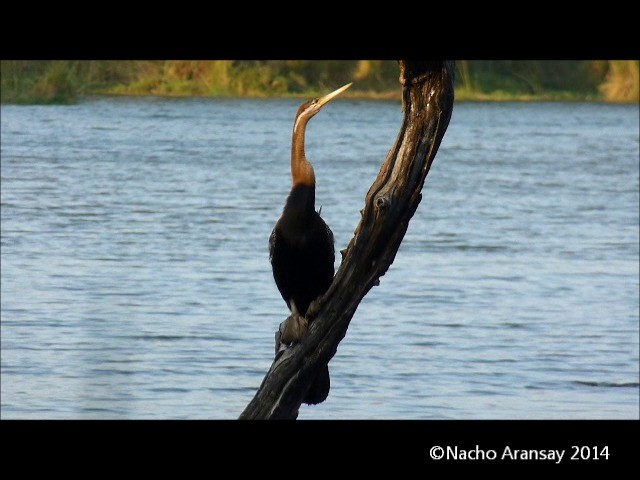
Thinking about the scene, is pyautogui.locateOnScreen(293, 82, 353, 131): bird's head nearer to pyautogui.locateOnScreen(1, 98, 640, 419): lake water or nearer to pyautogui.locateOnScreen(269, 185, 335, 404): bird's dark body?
pyautogui.locateOnScreen(269, 185, 335, 404): bird's dark body

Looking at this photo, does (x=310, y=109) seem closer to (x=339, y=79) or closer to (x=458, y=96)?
(x=339, y=79)

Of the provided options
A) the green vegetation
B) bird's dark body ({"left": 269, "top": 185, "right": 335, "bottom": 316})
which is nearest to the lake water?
bird's dark body ({"left": 269, "top": 185, "right": 335, "bottom": 316})

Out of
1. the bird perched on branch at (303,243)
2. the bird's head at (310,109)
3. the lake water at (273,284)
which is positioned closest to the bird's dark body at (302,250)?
the bird perched on branch at (303,243)

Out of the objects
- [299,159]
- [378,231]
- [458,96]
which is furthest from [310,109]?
[458,96]

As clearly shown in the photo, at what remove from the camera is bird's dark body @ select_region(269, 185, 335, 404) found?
530 cm

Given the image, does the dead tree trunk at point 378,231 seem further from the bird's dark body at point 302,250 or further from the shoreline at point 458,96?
the shoreline at point 458,96

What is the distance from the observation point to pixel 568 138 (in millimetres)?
35375

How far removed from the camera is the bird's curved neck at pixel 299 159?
5059 mm

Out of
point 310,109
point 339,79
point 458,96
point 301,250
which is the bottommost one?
point 458,96

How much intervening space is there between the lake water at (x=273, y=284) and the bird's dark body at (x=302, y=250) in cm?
354

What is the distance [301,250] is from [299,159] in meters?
0.50

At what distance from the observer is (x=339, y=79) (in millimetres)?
41625
